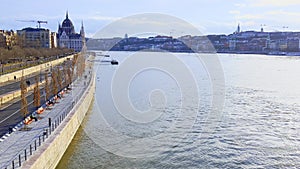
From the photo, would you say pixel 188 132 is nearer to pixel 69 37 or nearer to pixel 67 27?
pixel 69 37

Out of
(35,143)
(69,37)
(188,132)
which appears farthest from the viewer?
(69,37)

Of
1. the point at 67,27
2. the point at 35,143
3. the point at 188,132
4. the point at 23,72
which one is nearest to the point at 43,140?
the point at 35,143

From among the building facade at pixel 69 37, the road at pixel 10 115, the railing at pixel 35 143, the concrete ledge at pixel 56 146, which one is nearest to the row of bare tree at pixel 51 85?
the road at pixel 10 115

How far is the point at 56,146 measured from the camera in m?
9.79

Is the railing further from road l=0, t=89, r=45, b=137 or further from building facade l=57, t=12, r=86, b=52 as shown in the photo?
building facade l=57, t=12, r=86, b=52

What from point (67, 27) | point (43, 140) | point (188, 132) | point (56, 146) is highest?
point (67, 27)

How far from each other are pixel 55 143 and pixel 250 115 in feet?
32.5

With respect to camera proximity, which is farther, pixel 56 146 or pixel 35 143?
pixel 56 146

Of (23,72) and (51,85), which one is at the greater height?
(23,72)

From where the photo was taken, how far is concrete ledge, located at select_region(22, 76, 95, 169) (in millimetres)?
8023

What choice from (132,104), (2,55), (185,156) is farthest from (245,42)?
(185,156)

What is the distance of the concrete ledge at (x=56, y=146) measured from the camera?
316 inches

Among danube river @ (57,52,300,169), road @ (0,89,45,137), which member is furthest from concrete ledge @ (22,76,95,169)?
road @ (0,89,45,137)

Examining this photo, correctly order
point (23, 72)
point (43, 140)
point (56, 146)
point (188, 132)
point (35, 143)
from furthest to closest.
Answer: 1. point (23, 72)
2. point (188, 132)
3. point (56, 146)
4. point (43, 140)
5. point (35, 143)
